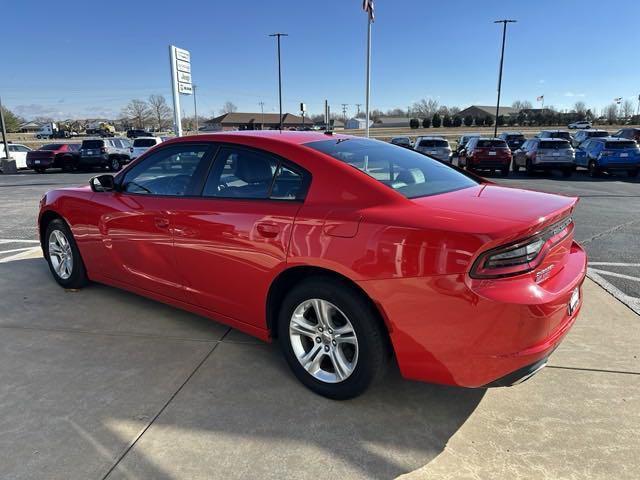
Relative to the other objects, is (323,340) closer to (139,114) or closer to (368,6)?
(368,6)

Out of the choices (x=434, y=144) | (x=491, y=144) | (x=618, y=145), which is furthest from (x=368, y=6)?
(x=618, y=145)

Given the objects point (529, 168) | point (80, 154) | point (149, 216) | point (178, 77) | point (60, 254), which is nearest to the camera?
point (149, 216)

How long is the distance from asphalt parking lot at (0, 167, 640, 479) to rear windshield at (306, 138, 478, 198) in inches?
50.6

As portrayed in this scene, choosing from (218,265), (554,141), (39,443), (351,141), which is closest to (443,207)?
(351,141)

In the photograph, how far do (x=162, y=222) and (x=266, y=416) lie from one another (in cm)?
164

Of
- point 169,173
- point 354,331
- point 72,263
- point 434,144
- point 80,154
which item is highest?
point 169,173

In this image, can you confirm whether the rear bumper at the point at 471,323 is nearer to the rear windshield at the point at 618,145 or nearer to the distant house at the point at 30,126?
the rear windshield at the point at 618,145

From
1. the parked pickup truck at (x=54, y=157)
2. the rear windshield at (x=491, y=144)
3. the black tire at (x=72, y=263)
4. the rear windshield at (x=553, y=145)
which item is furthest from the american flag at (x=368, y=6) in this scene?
the black tire at (x=72, y=263)

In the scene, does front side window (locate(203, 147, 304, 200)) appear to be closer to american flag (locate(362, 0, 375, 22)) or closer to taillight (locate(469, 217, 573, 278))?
taillight (locate(469, 217, 573, 278))

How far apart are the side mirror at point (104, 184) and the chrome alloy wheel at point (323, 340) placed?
2.23 meters

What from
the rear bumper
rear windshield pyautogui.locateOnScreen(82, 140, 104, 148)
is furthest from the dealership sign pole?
the rear bumper

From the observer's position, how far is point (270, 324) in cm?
307

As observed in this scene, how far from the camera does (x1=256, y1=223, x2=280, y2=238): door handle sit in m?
2.81

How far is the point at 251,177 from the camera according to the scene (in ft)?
10.3
